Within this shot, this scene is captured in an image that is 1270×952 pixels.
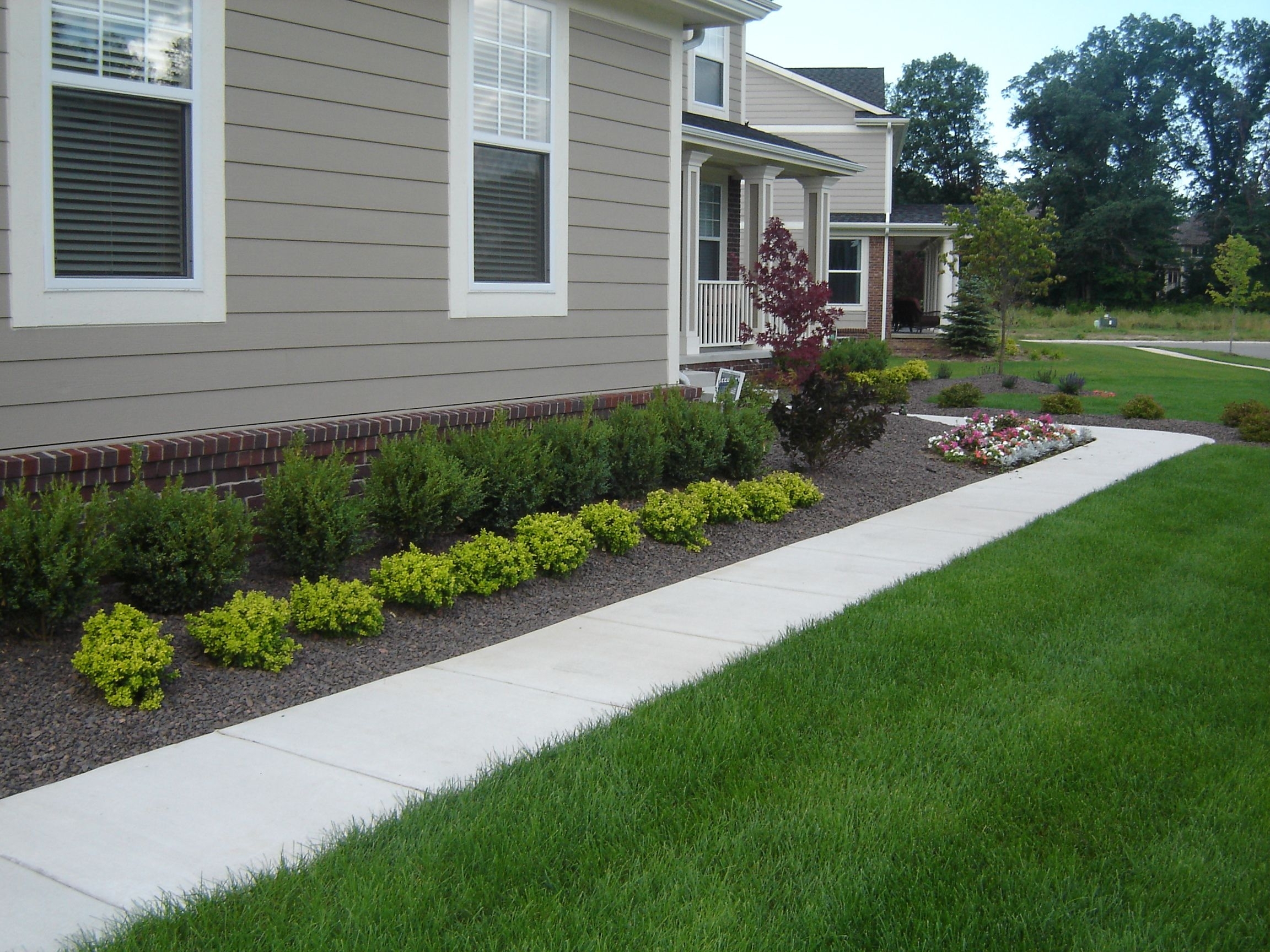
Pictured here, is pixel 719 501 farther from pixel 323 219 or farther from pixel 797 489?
pixel 323 219

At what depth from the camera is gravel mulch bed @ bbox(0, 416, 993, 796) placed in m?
4.37

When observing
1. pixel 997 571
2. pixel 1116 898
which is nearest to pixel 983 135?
pixel 997 571

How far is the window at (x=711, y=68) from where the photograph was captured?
58.5ft

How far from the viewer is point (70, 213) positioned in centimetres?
589

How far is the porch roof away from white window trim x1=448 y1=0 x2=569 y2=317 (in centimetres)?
633

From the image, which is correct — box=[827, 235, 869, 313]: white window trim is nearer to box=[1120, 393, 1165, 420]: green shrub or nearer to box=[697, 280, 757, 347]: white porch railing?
box=[697, 280, 757, 347]: white porch railing

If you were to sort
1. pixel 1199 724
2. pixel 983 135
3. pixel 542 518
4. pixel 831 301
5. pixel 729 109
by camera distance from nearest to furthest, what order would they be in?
pixel 1199 724
pixel 542 518
pixel 729 109
pixel 831 301
pixel 983 135

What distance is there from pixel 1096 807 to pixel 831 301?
26661 mm

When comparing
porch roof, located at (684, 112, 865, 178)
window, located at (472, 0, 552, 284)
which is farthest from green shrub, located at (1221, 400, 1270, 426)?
window, located at (472, 0, 552, 284)

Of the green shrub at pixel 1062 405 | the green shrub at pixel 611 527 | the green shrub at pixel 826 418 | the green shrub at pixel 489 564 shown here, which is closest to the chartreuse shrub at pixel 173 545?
the green shrub at pixel 489 564

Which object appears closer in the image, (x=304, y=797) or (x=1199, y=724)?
(x=304, y=797)

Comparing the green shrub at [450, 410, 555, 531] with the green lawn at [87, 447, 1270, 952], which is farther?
the green shrub at [450, 410, 555, 531]

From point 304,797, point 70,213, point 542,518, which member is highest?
point 70,213

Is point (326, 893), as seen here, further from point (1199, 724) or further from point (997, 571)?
point (997, 571)
